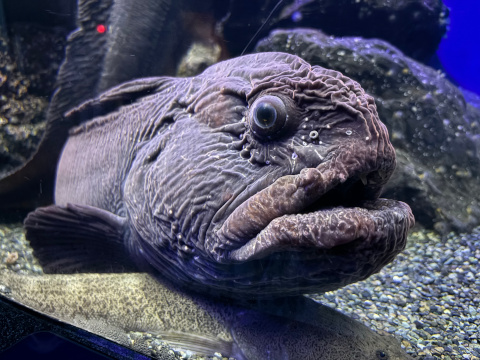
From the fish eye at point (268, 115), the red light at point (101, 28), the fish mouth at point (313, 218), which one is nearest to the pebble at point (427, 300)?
the fish mouth at point (313, 218)

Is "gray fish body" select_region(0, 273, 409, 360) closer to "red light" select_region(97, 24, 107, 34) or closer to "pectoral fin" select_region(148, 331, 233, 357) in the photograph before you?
"pectoral fin" select_region(148, 331, 233, 357)

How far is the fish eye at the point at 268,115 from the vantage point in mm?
1729

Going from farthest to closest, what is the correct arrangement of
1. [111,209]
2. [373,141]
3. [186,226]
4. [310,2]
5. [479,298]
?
[310,2], [111,209], [479,298], [186,226], [373,141]

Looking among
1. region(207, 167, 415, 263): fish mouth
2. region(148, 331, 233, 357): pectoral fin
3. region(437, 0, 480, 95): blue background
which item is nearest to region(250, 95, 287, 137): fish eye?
region(207, 167, 415, 263): fish mouth

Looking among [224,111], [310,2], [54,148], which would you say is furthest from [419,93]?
[54,148]

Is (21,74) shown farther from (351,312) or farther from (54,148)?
(351,312)

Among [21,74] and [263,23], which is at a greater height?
[263,23]

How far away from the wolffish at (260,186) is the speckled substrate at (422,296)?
596 millimetres

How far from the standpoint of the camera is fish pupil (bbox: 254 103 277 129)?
1730 mm

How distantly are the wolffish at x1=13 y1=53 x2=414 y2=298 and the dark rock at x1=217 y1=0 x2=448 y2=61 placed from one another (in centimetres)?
88

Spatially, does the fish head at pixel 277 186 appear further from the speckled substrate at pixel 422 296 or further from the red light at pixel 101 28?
the red light at pixel 101 28

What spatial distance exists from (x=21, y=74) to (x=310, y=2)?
→ 11.1 ft

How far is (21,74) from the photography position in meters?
4.06

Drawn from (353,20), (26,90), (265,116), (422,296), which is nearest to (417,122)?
(353,20)
